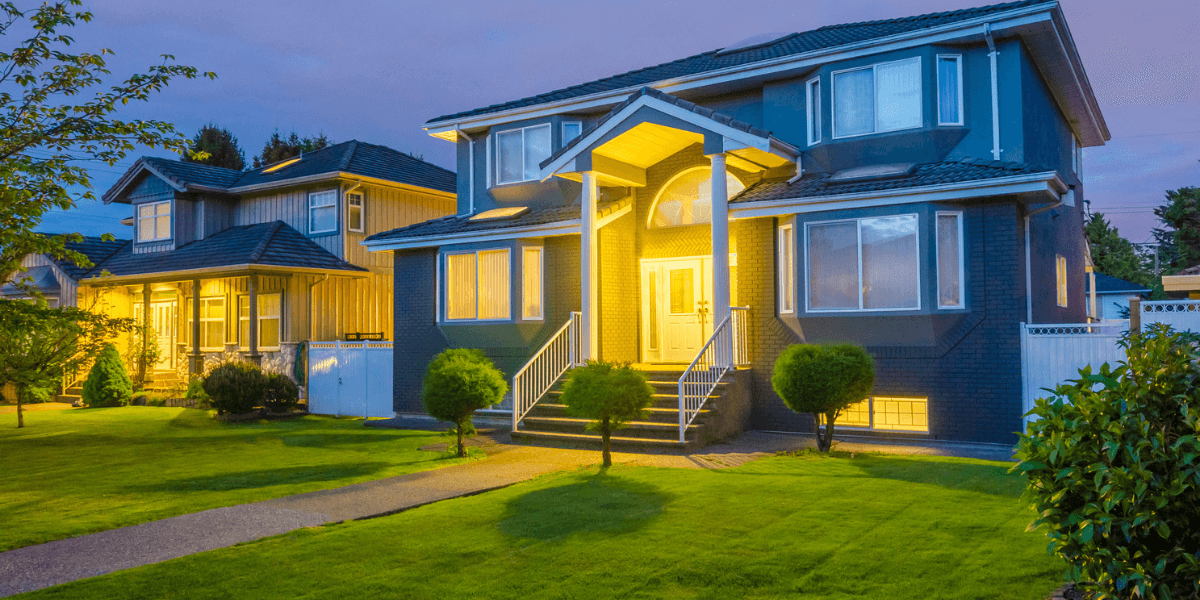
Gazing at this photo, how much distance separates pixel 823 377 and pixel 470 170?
11.1 meters

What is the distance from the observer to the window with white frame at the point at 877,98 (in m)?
14.2

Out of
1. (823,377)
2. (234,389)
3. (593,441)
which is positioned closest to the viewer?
(823,377)

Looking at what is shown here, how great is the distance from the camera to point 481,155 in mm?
19453

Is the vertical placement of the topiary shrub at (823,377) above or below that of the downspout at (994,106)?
below

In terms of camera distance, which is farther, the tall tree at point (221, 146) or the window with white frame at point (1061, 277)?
the tall tree at point (221, 146)

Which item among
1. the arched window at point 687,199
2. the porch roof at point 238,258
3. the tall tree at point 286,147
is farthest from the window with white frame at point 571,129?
the tall tree at point 286,147

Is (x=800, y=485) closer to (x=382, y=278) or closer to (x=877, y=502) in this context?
(x=877, y=502)

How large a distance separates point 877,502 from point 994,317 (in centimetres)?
569

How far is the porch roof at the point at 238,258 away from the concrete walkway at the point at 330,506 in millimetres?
12038

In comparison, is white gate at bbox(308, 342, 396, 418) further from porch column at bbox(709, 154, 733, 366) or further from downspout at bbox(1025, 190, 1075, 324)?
downspout at bbox(1025, 190, 1075, 324)

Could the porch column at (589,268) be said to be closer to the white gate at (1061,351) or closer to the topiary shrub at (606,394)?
the topiary shrub at (606,394)

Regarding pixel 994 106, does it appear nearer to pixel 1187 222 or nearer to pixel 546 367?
pixel 546 367

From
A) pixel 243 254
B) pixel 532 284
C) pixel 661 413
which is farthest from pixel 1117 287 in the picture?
pixel 243 254

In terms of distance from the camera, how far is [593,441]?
43.8 ft
